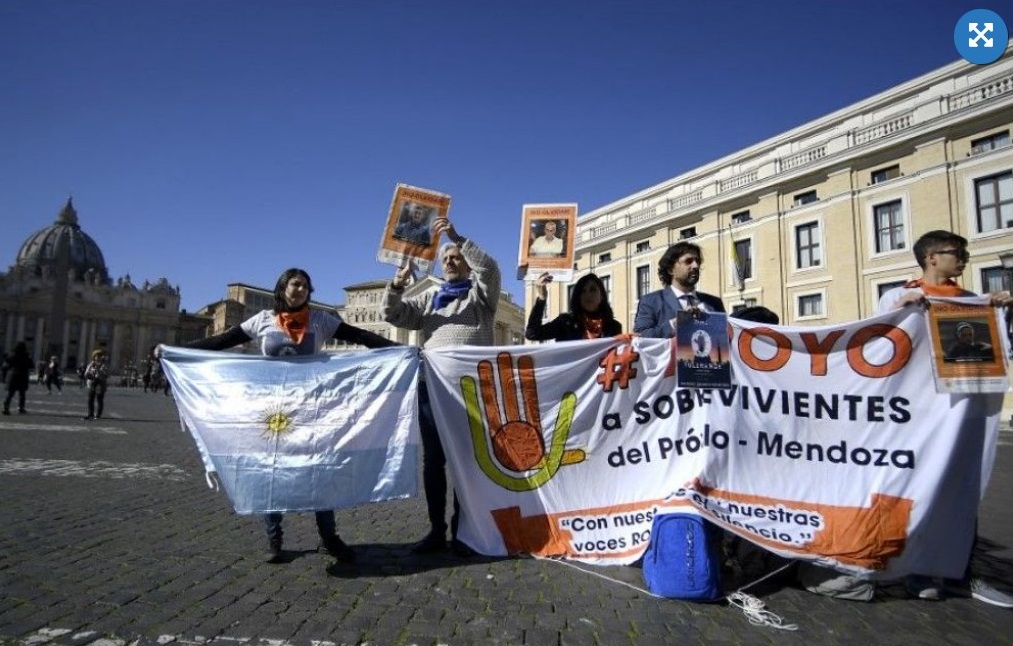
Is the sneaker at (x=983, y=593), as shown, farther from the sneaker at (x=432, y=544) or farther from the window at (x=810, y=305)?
the window at (x=810, y=305)

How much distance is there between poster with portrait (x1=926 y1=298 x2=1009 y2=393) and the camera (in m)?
3.46

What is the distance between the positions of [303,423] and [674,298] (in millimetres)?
2938

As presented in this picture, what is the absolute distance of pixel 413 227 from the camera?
4.91 metres

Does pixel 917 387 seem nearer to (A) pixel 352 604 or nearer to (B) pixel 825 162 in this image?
(A) pixel 352 604

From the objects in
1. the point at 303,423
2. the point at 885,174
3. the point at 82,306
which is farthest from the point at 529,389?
the point at 82,306

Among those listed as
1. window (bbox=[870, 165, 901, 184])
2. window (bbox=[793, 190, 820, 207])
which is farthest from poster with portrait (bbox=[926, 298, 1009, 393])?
window (bbox=[793, 190, 820, 207])

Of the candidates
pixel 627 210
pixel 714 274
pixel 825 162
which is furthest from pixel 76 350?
pixel 825 162

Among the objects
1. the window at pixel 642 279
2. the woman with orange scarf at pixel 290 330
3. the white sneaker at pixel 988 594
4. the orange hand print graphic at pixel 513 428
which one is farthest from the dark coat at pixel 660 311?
the window at pixel 642 279

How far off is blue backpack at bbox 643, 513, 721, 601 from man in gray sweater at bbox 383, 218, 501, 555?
1.66 meters

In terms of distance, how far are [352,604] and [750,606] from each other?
2.28 meters

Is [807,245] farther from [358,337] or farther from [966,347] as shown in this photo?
[358,337]

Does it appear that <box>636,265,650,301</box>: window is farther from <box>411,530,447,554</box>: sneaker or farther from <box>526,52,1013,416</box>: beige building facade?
<box>411,530,447,554</box>: sneaker

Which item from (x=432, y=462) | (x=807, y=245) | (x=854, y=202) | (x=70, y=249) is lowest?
(x=432, y=462)

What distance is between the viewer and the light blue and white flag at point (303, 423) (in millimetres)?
3682
